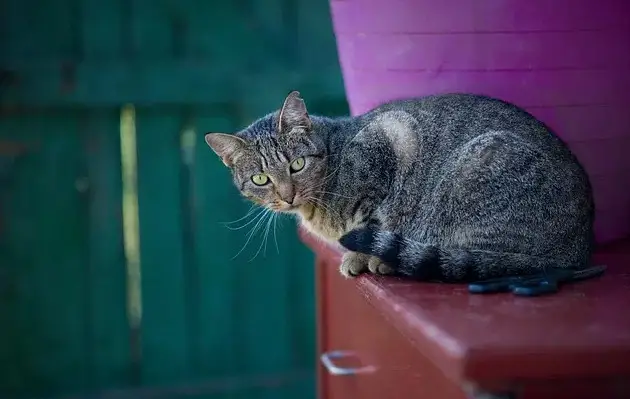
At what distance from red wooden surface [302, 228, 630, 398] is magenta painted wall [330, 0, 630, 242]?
29 centimetres

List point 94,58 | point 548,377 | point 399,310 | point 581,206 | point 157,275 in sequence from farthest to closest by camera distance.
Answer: point 157,275 < point 94,58 < point 581,206 < point 399,310 < point 548,377

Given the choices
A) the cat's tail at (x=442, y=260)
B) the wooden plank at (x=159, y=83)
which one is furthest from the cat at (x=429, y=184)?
the wooden plank at (x=159, y=83)

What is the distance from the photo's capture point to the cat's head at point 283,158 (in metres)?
1.32

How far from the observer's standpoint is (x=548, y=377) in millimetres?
660

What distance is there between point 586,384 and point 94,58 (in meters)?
1.71

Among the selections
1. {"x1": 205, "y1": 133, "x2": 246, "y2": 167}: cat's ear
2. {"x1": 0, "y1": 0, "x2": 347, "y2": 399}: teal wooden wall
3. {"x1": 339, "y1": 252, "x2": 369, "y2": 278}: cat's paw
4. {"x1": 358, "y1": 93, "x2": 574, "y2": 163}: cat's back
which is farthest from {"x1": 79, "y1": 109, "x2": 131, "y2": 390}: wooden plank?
{"x1": 339, "y1": 252, "x2": 369, "y2": 278}: cat's paw

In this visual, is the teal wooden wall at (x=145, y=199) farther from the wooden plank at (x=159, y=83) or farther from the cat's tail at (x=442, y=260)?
the cat's tail at (x=442, y=260)

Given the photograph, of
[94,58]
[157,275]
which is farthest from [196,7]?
[157,275]

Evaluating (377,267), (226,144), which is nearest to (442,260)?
(377,267)

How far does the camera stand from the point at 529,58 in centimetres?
111

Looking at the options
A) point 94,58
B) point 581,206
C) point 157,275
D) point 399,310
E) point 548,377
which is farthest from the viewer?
point 157,275

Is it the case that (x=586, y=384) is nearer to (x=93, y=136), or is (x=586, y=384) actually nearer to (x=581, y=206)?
(x=581, y=206)

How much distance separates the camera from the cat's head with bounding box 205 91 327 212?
1315mm

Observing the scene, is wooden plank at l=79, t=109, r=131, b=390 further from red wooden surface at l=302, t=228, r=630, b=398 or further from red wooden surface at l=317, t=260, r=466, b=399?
red wooden surface at l=302, t=228, r=630, b=398
